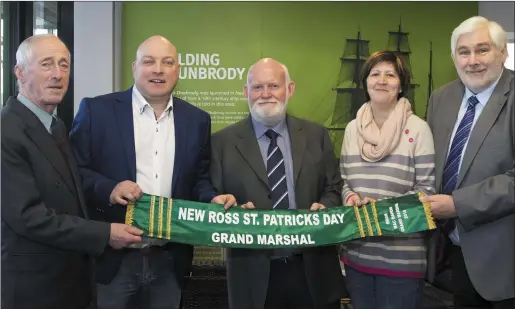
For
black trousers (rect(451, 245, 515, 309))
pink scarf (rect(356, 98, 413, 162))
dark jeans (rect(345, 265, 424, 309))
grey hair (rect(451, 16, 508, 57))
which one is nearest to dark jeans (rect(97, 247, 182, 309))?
dark jeans (rect(345, 265, 424, 309))

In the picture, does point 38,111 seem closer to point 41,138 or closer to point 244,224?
point 41,138

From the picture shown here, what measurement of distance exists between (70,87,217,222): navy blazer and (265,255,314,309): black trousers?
1.74 ft

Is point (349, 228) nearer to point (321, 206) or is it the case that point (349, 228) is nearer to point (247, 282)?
point (321, 206)

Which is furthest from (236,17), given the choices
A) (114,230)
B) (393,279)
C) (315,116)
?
(393,279)

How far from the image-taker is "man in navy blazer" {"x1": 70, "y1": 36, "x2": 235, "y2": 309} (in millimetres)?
2379

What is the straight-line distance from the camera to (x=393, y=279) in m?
2.29

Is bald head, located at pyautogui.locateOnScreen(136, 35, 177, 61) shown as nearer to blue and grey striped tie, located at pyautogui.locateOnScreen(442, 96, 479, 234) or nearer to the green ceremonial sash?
the green ceremonial sash

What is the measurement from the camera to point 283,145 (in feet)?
8.31

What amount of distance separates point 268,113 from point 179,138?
1.51 feet

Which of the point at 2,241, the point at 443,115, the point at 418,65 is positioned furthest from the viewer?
the point at 418,65

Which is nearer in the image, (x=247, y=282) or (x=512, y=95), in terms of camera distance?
(x=512, y=95)

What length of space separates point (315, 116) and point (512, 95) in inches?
48.9

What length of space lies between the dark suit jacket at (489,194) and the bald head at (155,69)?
53.0 inches

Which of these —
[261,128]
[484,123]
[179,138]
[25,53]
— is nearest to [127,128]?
[179,138]
